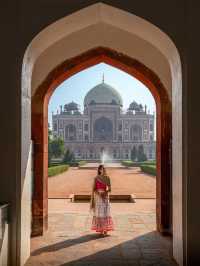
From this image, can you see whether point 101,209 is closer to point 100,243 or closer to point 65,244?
point 100,243

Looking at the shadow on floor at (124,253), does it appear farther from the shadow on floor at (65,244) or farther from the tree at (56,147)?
the tree at (56,147)

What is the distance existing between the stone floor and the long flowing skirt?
150 millimetres

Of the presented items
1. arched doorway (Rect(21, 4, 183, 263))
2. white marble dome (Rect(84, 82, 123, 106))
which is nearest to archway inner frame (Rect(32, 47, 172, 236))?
arched doorway (Rect(21, 4, 183, 263))

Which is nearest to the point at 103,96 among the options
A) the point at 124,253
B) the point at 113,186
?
the point at 113,186

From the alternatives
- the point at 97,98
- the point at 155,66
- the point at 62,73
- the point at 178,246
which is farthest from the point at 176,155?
the point at 97,98

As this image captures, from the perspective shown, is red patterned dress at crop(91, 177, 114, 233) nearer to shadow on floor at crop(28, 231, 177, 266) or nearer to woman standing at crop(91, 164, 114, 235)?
woman standing at crop(91, 164, 114, 235)

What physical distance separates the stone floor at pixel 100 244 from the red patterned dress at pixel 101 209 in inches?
6.7

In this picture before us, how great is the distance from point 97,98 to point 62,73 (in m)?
47.2

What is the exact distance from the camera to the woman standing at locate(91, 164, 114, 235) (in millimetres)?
6473

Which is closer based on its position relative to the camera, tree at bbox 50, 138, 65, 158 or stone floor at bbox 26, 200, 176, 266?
stone floor at bbox 26, 200, 176, 266

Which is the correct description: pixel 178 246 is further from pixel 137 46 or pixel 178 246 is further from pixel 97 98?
pixel 97 98

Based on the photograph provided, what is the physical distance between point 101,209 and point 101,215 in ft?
0.32

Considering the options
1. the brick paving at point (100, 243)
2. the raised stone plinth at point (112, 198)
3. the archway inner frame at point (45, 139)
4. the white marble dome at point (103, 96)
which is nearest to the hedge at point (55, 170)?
the raised stone plinth at point (112, 198)

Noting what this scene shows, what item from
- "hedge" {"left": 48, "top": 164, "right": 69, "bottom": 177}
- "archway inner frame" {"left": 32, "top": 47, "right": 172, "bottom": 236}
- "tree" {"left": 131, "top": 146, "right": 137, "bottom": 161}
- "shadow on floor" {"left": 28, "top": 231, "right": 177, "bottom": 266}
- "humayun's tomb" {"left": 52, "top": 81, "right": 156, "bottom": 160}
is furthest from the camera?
"humayun's tomb" {"left": 52, "top": 81, "right": 156, "bottom": 160}
